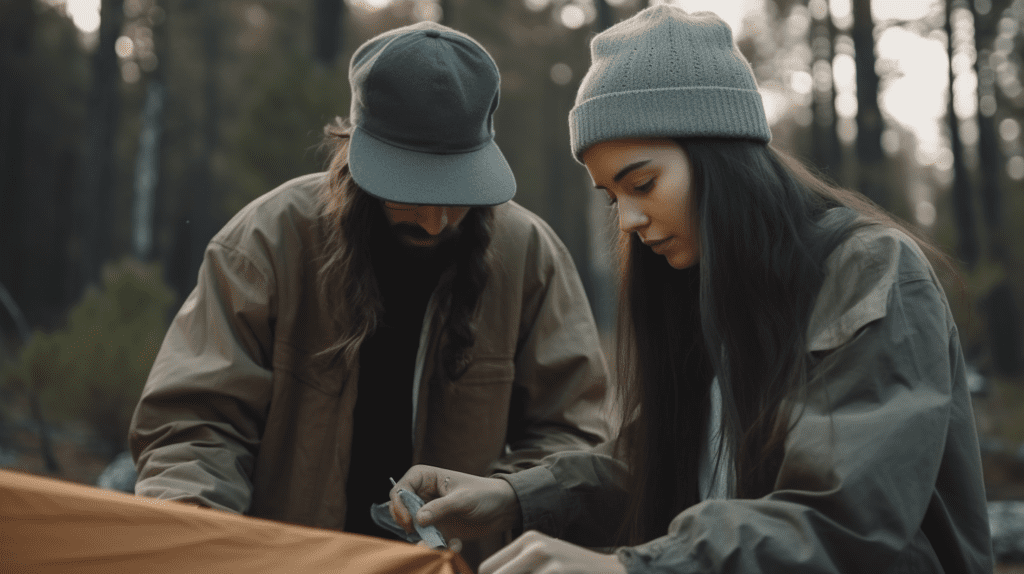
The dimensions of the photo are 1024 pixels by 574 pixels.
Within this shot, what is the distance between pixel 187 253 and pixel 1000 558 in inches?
968

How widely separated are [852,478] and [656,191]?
2.50 feet

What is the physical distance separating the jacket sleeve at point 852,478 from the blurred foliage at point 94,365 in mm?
7687

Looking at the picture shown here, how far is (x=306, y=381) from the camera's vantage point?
2.61 m

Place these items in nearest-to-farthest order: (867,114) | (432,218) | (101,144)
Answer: (432,218)
(867,114)
(101,144)

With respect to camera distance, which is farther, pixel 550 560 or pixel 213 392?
pixel 213 392

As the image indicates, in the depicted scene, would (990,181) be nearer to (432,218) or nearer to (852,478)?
(432,218)

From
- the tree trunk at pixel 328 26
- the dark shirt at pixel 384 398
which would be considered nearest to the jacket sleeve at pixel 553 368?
the dark shirt at pixel 384 398

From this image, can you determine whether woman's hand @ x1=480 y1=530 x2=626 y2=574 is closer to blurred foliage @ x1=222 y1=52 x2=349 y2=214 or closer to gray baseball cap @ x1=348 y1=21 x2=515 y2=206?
gray baseball cap @ x1=348 y1=21 x2=515 y2=206

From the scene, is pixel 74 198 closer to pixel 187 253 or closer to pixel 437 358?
pixel 187 253

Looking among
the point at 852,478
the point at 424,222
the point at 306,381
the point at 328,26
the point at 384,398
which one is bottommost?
the point at 384,398

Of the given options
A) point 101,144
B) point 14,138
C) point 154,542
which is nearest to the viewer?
point 154,542

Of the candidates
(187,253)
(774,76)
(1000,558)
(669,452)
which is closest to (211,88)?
(187,253)

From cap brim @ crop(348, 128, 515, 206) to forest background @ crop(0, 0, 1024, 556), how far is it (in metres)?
0.42

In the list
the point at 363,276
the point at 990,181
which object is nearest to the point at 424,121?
the point at 363,276
